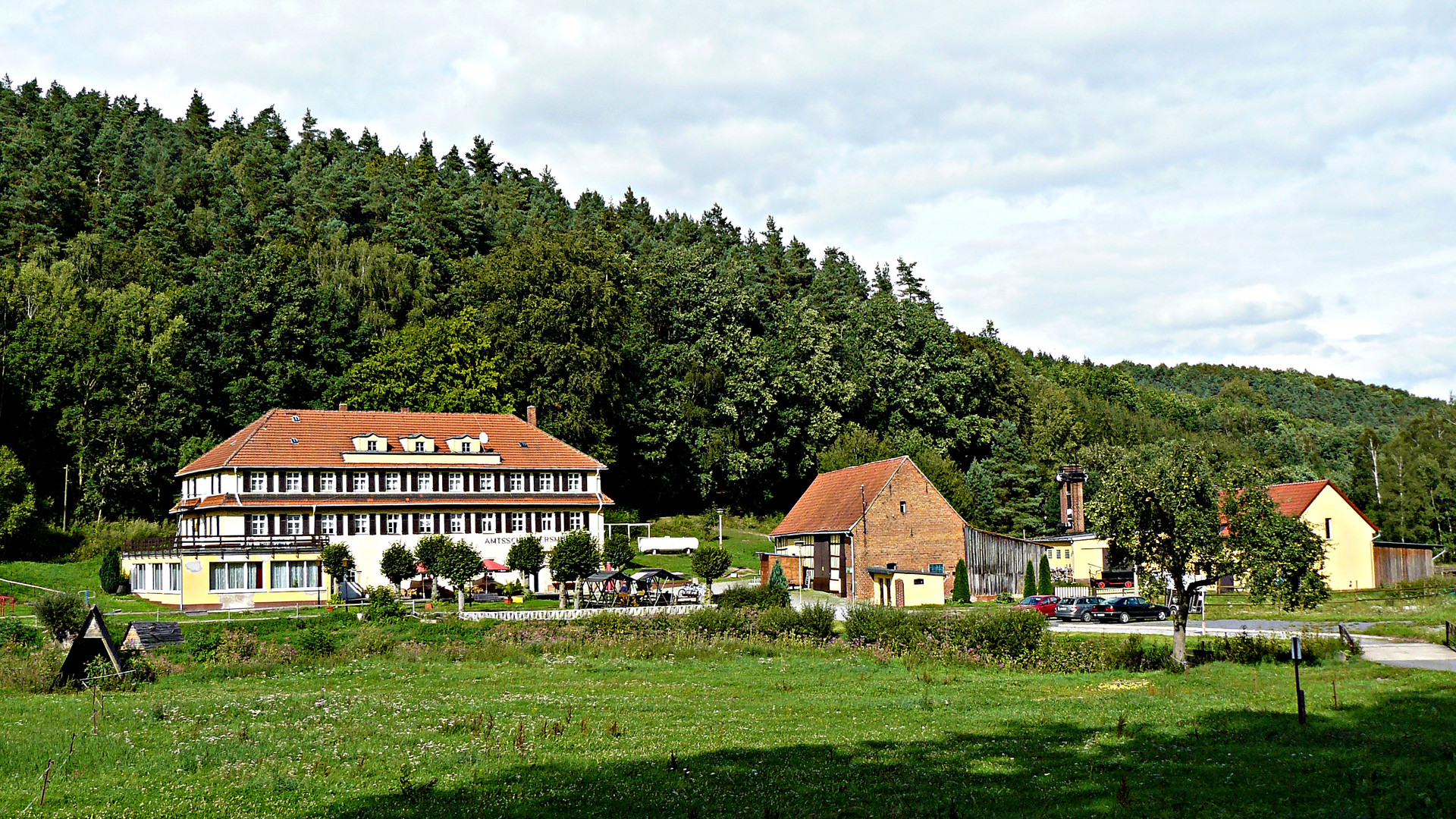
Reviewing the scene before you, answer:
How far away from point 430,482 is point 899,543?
87.0 feet

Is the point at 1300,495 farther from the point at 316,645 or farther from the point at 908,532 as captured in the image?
the point at 316,645

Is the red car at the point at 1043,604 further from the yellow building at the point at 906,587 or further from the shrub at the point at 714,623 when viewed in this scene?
the shrub at the point at 714,623

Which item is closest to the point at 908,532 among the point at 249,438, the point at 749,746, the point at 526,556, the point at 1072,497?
the point at 1072,497

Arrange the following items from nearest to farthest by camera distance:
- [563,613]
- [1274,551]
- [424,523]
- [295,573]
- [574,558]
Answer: [1274,551]
[563,613]
[574,558]
[295,573]
[424,523]

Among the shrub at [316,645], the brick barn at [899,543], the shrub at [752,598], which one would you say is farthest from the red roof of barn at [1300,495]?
the shrub at [316,645]

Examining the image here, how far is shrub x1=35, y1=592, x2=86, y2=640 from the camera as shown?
111 ft

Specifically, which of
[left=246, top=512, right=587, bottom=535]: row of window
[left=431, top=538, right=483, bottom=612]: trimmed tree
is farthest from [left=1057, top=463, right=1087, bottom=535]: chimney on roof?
[left=431, top=538, right=483, bottom=612]: trimmed tree

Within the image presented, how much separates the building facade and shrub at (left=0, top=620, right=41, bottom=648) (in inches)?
631

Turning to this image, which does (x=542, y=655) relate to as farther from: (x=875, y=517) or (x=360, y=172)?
(x=360, y=172)

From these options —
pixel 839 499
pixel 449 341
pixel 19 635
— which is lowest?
pixel 19 635

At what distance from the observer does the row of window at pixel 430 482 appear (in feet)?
197

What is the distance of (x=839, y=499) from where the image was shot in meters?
66.9

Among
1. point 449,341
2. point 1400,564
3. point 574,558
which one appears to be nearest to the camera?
point 574,558

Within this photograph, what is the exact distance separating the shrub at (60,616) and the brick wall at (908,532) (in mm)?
38034
